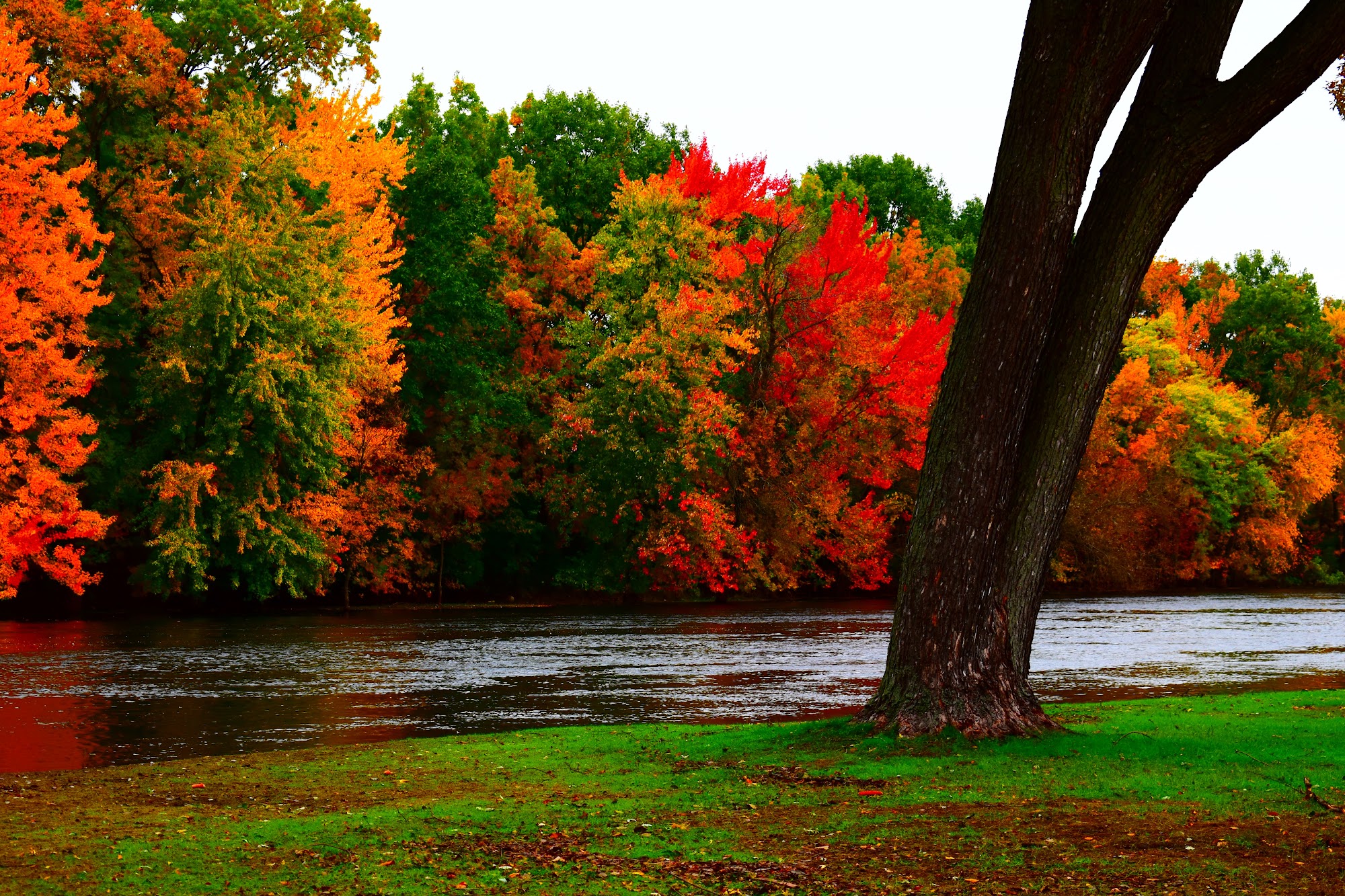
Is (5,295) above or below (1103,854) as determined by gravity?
above

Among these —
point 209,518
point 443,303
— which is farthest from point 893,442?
point 209,518

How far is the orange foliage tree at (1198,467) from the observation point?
→ 211 feet

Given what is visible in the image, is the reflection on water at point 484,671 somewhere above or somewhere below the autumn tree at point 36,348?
below

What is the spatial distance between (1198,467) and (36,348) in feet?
178

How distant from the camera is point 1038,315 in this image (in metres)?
11.5

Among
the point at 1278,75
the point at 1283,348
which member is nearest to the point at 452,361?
the point at 1278,75

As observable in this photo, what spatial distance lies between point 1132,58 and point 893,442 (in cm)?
4298

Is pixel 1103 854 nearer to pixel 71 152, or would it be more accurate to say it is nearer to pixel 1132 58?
pixel 1132 58

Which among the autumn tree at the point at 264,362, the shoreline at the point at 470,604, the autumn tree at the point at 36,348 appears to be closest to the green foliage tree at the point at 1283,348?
the shoreline at the point at 470,604

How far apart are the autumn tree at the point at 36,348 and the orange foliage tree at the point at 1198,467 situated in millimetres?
44534

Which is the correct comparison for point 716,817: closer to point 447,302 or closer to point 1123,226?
point 1123,226

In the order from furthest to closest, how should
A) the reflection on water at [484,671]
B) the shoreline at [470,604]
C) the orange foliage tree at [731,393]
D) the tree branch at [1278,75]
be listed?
the orange foliage tree at [731,393]
the shoreline at [470,604]
the reflection on water at [484,671]
the tree branch at [1278,75]

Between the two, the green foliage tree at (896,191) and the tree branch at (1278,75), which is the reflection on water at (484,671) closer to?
the tree branch at (1278,75)

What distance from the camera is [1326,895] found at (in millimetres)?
6371
